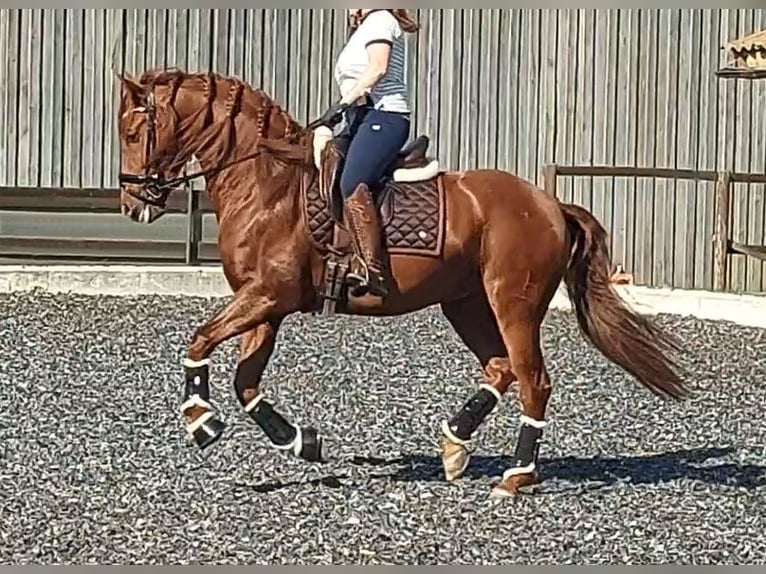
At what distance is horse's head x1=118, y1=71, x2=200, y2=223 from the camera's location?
7.34 metres

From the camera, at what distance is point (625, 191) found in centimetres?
1593

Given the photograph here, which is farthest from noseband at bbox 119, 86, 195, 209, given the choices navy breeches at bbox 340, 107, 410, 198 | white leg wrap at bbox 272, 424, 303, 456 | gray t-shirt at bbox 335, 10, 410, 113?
white leg wrap at bbox 272, 424, 303, 456

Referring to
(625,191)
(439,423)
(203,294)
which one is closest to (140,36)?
(203,294)

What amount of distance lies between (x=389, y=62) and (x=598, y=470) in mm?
2185

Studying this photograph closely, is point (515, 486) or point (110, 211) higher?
point (110, 211)

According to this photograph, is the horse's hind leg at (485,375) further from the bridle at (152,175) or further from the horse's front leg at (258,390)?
the bridle at (152,175)

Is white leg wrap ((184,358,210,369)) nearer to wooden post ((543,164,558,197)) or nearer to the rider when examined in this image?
the rider

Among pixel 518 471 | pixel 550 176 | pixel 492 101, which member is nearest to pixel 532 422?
pixel 518 471

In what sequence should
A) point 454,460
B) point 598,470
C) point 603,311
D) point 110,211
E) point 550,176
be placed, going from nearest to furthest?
point 454,460, point 603,311, point 598,470, point 550,176, point 110,211

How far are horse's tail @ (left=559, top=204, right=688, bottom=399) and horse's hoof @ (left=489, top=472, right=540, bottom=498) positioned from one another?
776 mm

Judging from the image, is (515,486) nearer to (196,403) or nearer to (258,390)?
(258,390)

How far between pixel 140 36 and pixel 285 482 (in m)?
9.84

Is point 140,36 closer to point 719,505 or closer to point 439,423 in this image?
point 439,423

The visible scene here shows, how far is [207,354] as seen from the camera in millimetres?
7195
